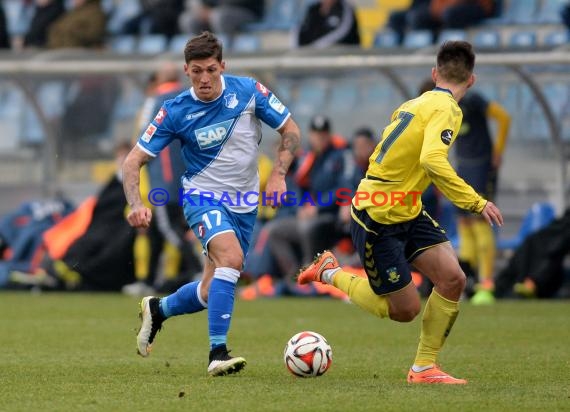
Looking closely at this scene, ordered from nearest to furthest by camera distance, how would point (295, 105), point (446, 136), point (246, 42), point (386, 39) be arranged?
1. point (446, 136)
2. point (295, 105)
3. point (386, 39)
4. point (246, 42)

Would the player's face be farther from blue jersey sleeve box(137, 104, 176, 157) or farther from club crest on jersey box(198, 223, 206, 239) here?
club crest on jersey box(198, 223, 206, 239)

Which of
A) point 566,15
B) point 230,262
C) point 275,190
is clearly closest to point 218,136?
point 275,190

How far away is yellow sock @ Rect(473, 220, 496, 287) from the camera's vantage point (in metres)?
14.0

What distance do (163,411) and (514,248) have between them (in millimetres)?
9336

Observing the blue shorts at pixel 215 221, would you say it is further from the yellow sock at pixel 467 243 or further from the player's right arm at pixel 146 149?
the yellow sock at pixel 467 243

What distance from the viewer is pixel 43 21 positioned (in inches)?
798

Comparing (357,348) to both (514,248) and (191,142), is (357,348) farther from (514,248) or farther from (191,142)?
(514,248)

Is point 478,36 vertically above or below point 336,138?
above

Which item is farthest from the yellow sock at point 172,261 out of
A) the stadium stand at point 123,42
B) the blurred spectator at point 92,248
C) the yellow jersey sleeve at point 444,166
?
the yellow jersey sleeve at point 444,166

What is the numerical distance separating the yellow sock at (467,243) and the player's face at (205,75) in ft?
22.7

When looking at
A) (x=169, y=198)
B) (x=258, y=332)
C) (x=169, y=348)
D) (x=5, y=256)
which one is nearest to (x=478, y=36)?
(x=169, y=198)

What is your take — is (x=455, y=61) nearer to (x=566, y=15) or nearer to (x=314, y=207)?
(x=314, y=207)

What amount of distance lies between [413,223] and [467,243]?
6958 mm

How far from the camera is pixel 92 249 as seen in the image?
1560 centimetres
